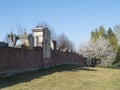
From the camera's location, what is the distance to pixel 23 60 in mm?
20516

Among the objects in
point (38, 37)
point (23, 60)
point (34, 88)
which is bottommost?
point (34, 88)

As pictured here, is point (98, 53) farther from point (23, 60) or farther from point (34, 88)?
point (34, 88)

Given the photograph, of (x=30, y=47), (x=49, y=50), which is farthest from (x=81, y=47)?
(x=30, y=47)

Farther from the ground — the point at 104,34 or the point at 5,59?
the point at 104,34

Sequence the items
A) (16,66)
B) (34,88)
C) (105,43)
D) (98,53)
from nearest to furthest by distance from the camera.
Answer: (34,88), (16,66), (98,53), (105,43)

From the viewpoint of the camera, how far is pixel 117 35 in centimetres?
6838

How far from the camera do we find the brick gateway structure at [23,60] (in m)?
17.6

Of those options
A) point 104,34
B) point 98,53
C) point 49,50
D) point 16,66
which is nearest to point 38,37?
point 49,50

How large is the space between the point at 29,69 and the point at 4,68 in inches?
166

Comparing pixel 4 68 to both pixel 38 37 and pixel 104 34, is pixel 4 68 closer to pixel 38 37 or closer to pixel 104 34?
pixel 38 37

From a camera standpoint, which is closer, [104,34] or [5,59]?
[5,59]

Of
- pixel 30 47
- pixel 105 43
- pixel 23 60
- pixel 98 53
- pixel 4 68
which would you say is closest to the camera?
pixel 4 68

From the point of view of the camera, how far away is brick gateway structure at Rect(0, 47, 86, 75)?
17609 millimetres

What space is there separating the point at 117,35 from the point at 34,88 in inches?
2262
